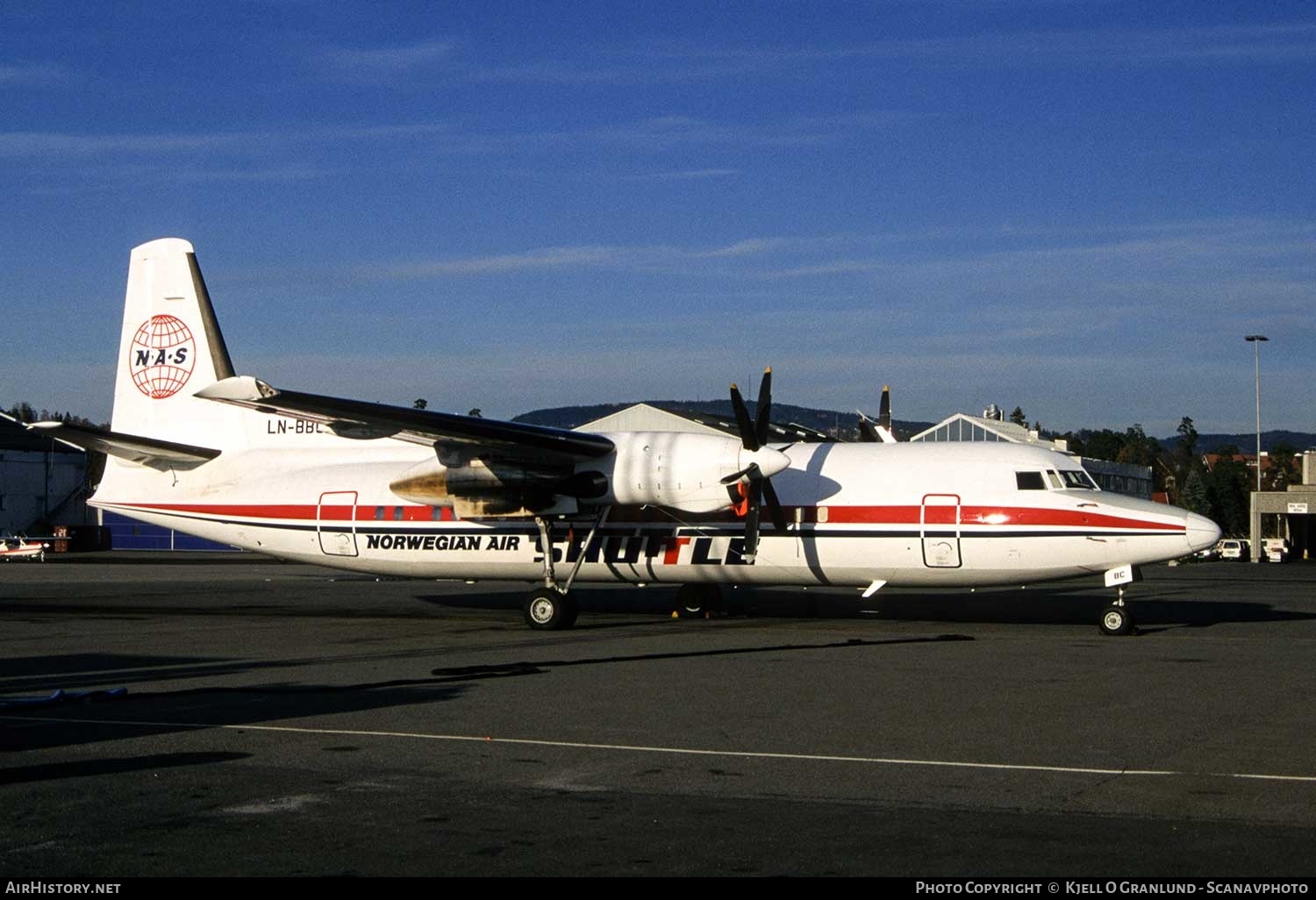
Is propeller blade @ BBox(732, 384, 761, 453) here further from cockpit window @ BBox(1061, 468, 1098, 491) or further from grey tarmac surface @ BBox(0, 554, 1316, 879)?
cockpit window @ BBox(1061, 468, 1098, 491)

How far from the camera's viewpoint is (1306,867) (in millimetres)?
7242

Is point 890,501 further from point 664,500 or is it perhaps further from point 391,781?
point 391,781

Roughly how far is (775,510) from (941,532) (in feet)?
9.90

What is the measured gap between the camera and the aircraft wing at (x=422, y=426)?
19281 millimetres

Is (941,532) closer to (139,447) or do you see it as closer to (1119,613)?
(1119,613)

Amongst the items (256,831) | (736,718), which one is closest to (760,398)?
(736,718)

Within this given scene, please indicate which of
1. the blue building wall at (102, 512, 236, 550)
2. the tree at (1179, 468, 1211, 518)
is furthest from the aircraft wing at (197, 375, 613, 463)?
the tree at (1179, 468, 1211, 518)

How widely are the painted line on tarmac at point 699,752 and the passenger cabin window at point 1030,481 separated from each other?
41.4ft

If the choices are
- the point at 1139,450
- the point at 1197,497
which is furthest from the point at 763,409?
the point at 1139,450

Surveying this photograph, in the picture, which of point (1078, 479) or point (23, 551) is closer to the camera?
point (1078, 479)

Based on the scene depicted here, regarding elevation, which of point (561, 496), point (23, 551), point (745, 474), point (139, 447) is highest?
point (139, 447)

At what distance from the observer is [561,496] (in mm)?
23781

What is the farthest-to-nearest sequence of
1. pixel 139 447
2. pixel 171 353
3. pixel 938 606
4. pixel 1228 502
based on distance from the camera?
1. pixel 1228 502
2. pixel 938 606
3. pixel 171 353
4. pixel 139 447
